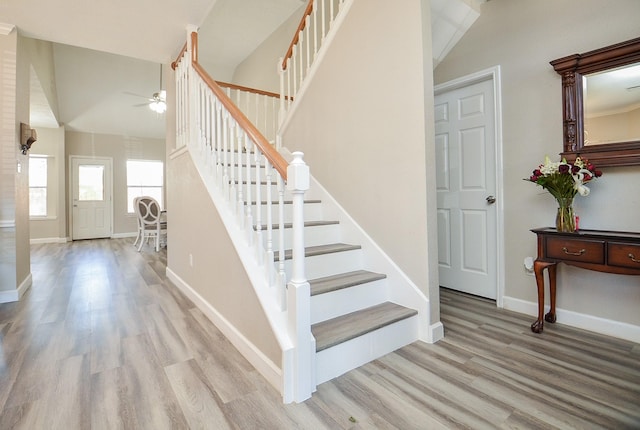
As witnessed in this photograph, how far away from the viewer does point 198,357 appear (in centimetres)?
190

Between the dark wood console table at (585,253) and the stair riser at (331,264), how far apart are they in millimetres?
1256

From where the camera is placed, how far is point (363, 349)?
1.81m

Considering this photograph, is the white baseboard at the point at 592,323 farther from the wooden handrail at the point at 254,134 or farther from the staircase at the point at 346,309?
the wooden handrail at the point at 254,134

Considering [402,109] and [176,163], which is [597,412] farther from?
[176,163]

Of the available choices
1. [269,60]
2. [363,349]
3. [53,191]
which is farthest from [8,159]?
[53,191]

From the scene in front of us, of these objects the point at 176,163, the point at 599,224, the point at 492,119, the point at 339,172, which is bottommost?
the point at 599,224

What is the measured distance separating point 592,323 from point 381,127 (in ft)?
6.59

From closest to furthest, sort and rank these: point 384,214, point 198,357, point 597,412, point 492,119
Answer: point 597,412 < point 198,357 < point 384,214 < point 492,119

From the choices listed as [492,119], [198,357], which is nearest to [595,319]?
[492,119]

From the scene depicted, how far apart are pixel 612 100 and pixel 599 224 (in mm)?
832

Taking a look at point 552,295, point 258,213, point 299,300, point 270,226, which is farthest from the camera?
point 552,295

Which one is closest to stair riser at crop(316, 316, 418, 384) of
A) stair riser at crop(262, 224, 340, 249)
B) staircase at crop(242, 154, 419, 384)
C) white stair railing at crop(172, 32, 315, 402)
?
staircase at crop(242, 154, 419, 384)

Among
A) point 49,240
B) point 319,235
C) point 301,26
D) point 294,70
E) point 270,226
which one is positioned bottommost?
point 49,240

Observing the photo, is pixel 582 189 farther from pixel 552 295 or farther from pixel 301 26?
pixel 301 26
